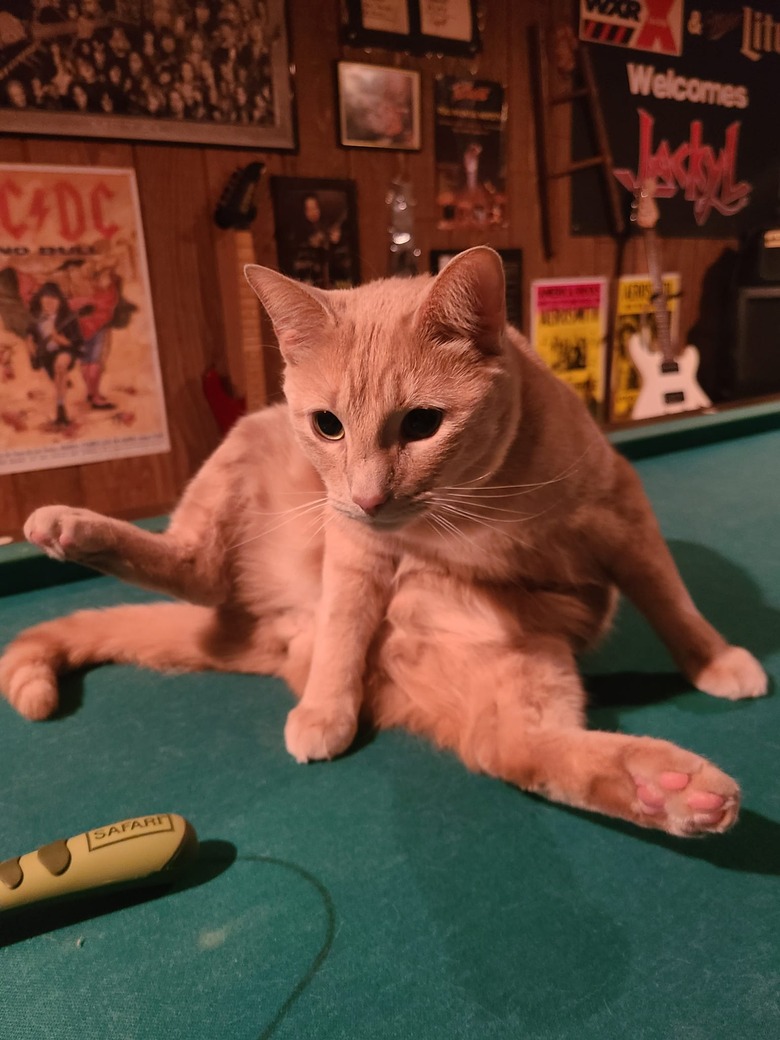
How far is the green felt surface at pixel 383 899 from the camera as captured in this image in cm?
64

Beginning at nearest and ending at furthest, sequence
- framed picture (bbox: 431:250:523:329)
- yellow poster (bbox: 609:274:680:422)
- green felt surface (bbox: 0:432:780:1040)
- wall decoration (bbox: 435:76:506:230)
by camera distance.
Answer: green felt surface (bbox: 0:432:780:1040) → wall decoration (bbox: 435:76:506:230) → framed picture (bbox: 431:250:523:329) → yellow poster (bbox: 609:274:680:422)

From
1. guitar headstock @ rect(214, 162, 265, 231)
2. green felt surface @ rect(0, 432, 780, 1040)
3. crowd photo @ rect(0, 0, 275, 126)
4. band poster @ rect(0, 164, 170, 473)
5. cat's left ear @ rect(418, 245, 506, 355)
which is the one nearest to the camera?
green felt surface @ rect(0, 432, 780, 1040)

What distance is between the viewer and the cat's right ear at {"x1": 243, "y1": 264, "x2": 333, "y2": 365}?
37.9 inches

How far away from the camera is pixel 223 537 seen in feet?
4.32

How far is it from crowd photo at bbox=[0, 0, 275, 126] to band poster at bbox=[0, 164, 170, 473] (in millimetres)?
236

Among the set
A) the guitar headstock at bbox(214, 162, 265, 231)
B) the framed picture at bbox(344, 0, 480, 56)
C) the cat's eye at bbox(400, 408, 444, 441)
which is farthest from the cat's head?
the framed picture at bbox(344, 0, 480, 56)

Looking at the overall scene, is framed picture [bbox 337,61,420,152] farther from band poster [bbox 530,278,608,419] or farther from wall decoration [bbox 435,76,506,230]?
band poster [bbox 530,278,608,419]

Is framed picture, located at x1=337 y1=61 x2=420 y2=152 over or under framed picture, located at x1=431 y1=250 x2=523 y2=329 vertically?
over

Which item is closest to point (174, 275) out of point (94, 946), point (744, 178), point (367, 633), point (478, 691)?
point (367, 633)

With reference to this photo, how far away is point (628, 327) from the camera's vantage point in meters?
3.72

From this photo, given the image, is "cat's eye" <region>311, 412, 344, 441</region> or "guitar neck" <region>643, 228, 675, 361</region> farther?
"guitar neck" <region>643, 228, 675, 361</region>

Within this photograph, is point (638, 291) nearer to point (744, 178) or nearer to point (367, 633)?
point (744, 178)

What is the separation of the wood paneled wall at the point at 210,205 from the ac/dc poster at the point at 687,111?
1.17 ft

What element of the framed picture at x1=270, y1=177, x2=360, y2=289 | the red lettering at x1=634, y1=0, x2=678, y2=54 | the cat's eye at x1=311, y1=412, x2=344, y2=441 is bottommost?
the cat's eye at x1=311, y1=412, x2=344, y2=441
